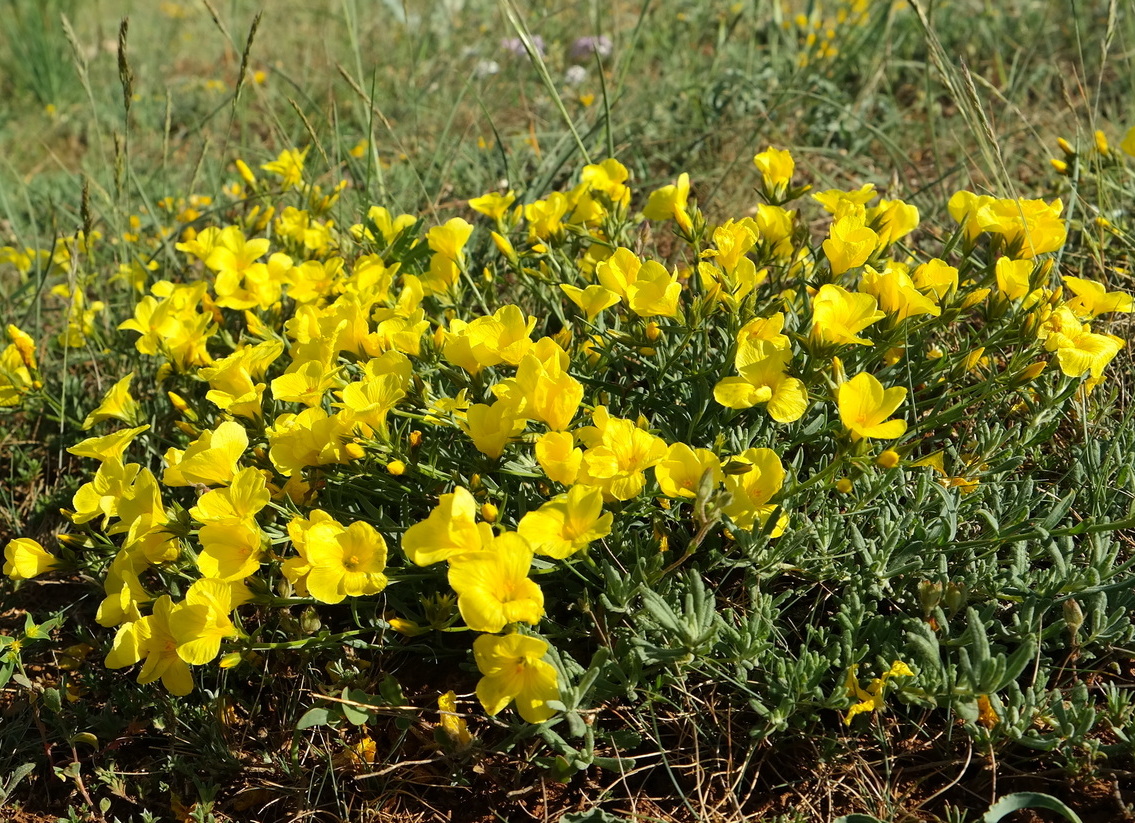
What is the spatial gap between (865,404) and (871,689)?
0.53 meters

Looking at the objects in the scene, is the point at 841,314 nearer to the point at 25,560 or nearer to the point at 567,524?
the point at 567,524

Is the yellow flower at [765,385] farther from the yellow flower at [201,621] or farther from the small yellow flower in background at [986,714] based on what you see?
the yellow flower at [201,621]

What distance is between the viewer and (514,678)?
1.63m

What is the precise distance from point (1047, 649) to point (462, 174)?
306 centimetres

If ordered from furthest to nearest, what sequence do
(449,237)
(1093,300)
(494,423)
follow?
(449,237) → (1093,300) → (494,423)

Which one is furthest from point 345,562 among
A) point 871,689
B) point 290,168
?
point 290,168

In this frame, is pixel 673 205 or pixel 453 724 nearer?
pixel 453 724

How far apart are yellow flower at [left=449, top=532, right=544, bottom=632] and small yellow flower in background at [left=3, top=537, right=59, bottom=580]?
1.08 metres

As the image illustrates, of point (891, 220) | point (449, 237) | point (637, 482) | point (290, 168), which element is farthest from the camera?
point (290, 168)

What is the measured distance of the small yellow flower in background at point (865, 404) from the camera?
171cm

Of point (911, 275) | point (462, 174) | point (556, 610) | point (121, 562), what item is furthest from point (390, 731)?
point (462, 174)

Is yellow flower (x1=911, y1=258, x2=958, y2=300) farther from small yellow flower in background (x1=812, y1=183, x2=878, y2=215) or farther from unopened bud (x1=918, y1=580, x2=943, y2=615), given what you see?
unopened bud (x1=918, y1=580, x2=943, y2=615)

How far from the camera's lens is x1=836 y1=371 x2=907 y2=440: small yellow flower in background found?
1.71 meters

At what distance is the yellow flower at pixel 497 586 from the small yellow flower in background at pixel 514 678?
7 centimetres
